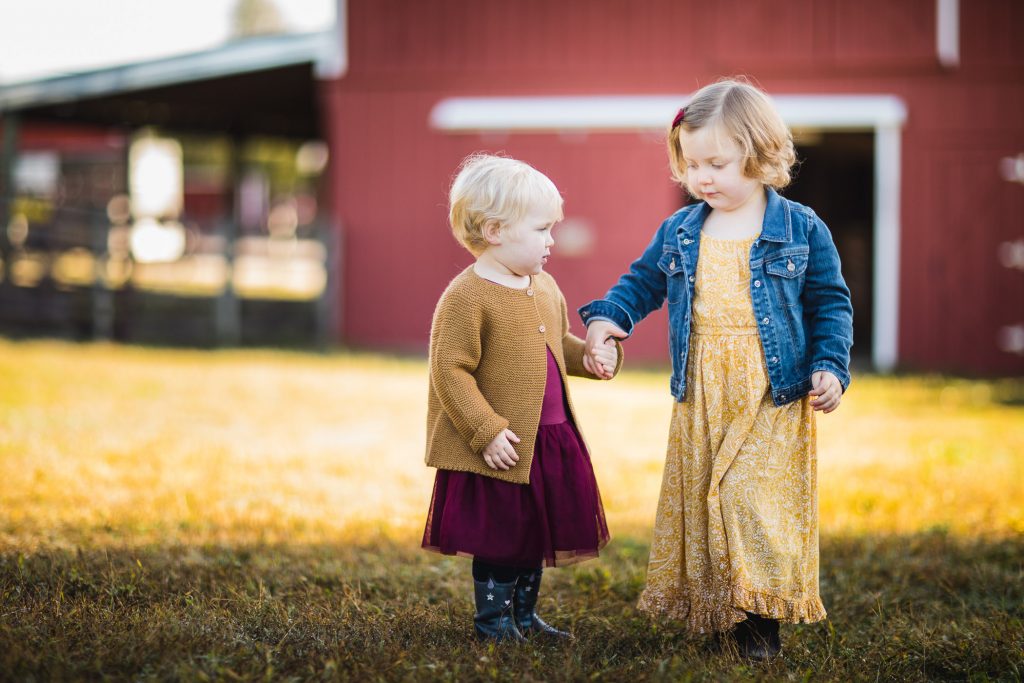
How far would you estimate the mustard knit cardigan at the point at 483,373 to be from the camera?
2930 mm

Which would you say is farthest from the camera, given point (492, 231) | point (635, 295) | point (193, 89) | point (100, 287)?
point (193, 89)

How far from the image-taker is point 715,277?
10.1 ft

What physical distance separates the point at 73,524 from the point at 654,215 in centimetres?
883

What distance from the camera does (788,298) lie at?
9.86 feet

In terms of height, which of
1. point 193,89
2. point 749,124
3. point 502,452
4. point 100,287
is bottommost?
point 502,452

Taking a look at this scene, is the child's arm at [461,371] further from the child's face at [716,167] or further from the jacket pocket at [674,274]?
the child's face at [716,167]

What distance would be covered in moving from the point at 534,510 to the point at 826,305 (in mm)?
987

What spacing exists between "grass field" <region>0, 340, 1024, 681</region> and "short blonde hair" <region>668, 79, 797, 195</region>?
1.33 metres

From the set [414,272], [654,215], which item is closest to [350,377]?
[414,272]

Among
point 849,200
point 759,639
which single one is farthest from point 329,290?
point 759,639

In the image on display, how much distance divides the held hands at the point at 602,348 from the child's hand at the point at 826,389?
57cm

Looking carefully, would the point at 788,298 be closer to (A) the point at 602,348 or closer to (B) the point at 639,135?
(A) the point at 602,348

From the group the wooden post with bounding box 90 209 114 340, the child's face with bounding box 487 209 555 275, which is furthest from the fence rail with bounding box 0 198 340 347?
the child's face with bounding box 487 209 555 275

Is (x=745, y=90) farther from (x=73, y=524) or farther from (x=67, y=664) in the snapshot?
(x=73, y=524)
